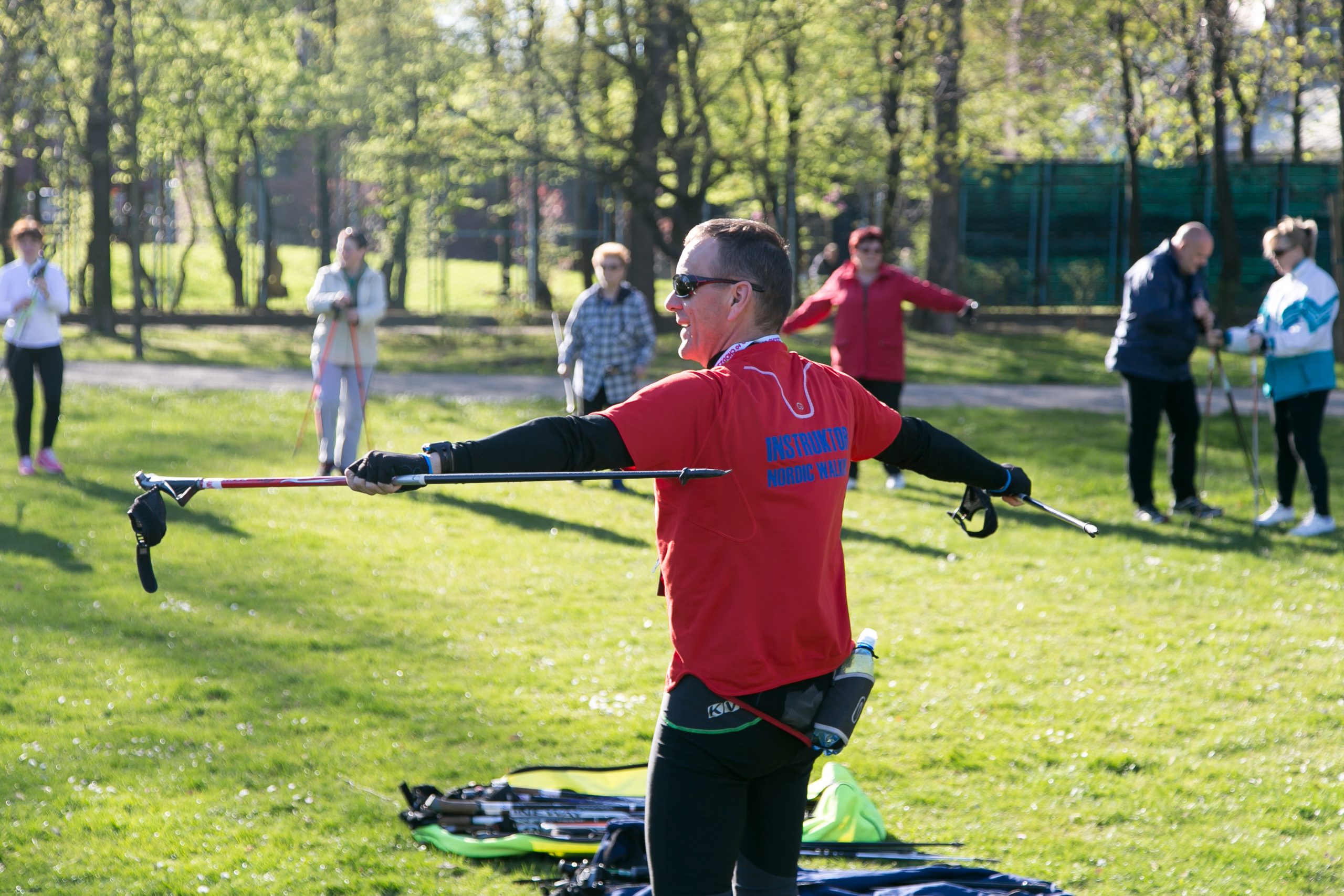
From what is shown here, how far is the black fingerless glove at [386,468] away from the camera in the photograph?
7.79ft

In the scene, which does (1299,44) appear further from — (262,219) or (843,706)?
(262,219)

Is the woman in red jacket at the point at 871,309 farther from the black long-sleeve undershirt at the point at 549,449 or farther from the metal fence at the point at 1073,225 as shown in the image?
the metal fence at the point at 1073,225

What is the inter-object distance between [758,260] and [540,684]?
3877 mm

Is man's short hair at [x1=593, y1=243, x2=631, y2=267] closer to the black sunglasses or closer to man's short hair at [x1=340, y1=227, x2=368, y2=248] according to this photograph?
man's short hair at [x1=340, y1=227, x2=368, y2=248]

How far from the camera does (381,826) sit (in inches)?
180

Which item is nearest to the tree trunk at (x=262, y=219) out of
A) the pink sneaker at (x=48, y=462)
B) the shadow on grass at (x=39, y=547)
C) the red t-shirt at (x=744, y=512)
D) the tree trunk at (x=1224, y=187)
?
the pink sneaker at (x=48, y=462)

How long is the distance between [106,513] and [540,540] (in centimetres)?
314

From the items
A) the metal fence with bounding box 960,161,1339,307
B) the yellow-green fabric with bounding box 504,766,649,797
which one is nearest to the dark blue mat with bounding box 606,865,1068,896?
the yellow-green fabric with bounding box 504,766,649,797

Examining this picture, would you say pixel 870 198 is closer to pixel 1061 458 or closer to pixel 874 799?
pixel 1061 458

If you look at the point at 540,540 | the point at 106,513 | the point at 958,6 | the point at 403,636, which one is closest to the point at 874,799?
the point at 403,636

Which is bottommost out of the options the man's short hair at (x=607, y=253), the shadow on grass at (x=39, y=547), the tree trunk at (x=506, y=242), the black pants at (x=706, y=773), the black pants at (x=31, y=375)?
the shadow on grass at (x=39, y=547)

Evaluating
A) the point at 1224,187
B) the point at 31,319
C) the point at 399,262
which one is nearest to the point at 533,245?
the point at 399,262

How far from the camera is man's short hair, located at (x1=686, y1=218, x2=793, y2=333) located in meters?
2.67

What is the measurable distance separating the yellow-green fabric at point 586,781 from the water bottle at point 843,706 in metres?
2.14
